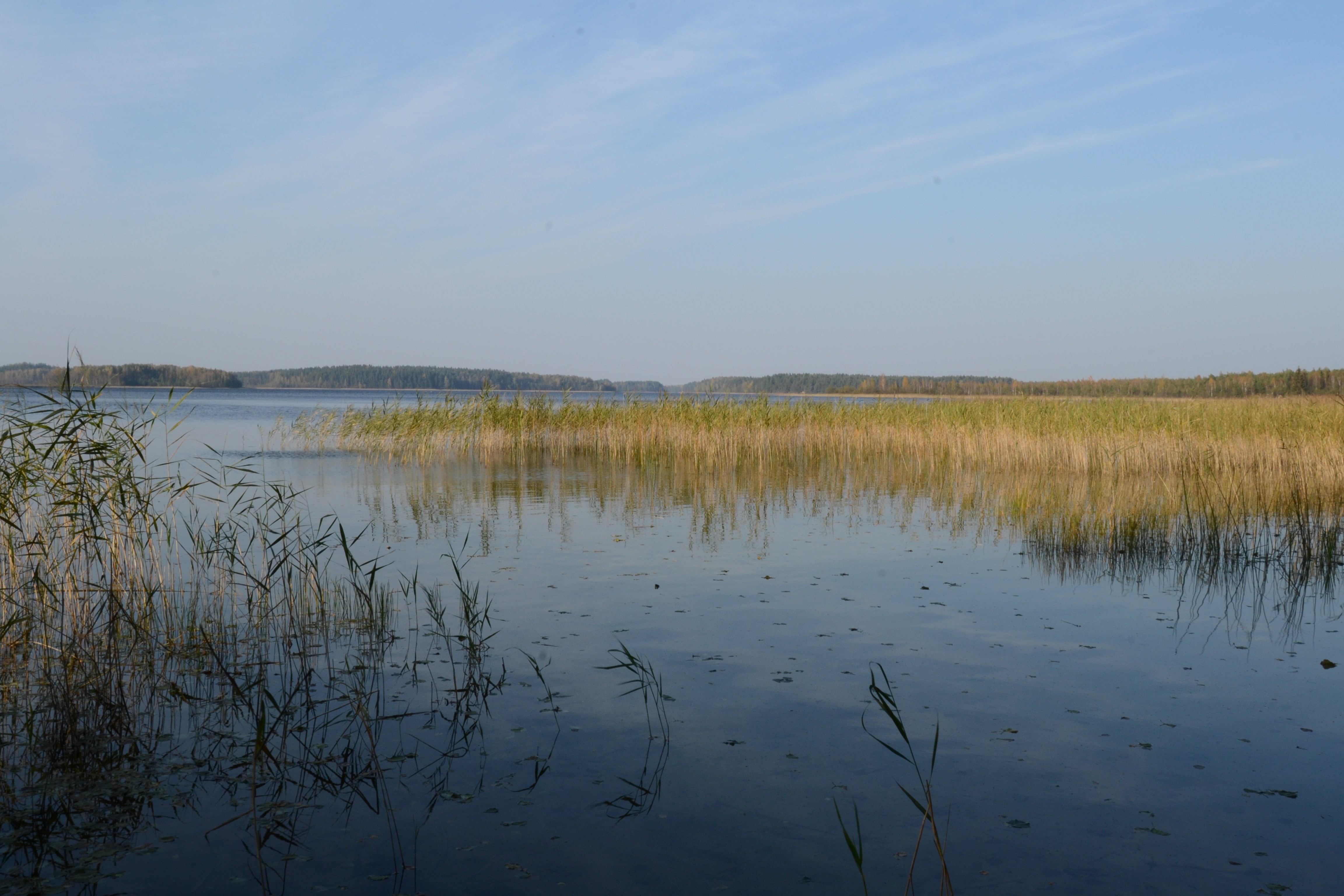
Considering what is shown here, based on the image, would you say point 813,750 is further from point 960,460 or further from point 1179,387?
point 1179,387

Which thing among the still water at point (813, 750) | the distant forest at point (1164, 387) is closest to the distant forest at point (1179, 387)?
the distant forest at point (1164, 387)

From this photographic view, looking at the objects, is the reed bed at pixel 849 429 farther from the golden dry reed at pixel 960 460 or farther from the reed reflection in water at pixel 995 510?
the reed reflection in water at pixel 995 510

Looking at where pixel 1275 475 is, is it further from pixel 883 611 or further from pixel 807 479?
pixel 883 611

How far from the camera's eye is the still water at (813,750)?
3475 mm

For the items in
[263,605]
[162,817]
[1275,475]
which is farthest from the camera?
[1275,475]

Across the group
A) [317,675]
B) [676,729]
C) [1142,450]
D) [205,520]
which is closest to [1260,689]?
[676,729]

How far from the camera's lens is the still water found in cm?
347

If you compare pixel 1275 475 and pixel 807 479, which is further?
pixel 807 479

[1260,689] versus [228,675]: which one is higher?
[228,675]

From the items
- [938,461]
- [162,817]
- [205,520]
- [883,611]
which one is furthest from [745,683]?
[938,461]

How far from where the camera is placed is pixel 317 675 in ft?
18.7

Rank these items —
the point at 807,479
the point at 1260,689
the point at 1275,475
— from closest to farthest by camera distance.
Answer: the point at 1260,689
the point at 1275,475
the point at 807,479

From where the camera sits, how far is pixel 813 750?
4.61m

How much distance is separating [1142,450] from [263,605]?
677 inches
